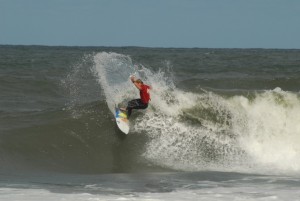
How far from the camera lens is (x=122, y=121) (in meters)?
13.9

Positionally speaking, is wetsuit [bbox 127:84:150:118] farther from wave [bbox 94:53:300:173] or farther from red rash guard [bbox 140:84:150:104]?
wave [bbox 94:53:300:173]

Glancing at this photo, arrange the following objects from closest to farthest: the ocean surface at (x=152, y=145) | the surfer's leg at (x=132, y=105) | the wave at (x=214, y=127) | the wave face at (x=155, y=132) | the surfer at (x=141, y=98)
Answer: the ocean surface at (x=152, y=145) < the wave face at (x=155, y=132) < the wave at (x=214, y=127) < the surfer at (x=141, y=98) < the surfer's leg at (x=132, y=105)

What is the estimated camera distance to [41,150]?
1250 centimetres

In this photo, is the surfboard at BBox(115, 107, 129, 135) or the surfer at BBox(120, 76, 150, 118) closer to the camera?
the surfer at BBox(120, 76, 150, 118)

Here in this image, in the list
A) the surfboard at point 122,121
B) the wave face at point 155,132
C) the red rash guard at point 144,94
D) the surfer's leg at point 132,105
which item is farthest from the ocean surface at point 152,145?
the red rash guard at point 144,94

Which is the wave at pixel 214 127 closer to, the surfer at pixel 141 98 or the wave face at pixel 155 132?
the wave face at pixel 155 132

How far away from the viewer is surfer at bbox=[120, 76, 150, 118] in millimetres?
13484

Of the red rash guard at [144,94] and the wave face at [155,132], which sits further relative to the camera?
the red rash guard at [144,94]

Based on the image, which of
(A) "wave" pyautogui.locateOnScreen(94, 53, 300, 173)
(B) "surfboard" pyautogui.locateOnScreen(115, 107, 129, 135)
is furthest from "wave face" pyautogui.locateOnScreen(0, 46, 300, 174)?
(B) "surfboard" pyautogui.locateOnScreen(115, 107, 129, 135)

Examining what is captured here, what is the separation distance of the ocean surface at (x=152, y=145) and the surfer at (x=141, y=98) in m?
0.57

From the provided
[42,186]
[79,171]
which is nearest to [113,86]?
[79,171]

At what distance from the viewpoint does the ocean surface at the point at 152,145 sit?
8.80 metres

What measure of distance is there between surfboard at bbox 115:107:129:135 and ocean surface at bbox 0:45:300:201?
0.54 ft

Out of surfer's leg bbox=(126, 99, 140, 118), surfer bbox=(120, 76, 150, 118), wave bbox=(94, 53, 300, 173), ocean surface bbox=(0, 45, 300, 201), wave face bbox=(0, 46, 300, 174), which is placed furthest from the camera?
surfer's leg bbox=(126, 99, 140, 118)
